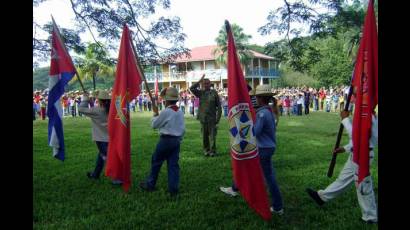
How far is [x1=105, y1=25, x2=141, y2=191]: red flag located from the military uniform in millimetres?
4166

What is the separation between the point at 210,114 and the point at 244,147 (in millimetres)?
5529

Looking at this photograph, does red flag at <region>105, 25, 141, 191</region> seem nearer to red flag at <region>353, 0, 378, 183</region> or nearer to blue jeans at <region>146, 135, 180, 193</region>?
blue jeans at <region>146, 135, 180, 193</region>

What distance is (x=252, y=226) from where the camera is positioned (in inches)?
211

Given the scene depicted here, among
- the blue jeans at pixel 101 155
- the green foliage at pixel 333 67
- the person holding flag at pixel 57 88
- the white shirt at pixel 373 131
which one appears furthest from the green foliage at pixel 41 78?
the white shirt at pixel 373 131

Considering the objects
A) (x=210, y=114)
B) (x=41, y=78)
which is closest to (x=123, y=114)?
(x=210, y=114)

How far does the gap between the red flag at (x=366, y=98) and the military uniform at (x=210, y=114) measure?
5988mm

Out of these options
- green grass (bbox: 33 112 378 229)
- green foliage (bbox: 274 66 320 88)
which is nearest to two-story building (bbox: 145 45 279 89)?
green foliage (bbox: 274 66 320 88)

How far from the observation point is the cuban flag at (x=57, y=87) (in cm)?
676

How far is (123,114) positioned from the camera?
21.6 ft

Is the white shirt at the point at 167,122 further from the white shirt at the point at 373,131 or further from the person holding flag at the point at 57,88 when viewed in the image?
the white shirt at the point at 373,131

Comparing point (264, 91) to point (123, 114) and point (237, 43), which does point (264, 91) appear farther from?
point (237, 43)
